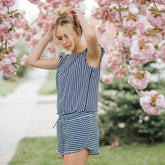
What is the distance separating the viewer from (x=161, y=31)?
2516mm

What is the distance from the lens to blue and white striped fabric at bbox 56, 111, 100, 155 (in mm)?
1786

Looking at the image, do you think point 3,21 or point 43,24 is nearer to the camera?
point 3,21

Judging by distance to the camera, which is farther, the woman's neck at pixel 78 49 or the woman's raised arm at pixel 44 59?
the woman's raised arm at pixel 44 59

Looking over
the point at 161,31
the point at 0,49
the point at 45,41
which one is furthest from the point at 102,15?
the point at 0,49

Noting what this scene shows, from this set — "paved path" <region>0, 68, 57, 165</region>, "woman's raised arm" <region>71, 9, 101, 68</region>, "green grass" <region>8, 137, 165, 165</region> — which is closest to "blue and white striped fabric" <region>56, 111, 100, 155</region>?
"woman's raised arm" <region>71, 9, 101, 68</region>

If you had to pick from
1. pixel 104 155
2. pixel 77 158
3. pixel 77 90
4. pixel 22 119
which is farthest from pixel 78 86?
pixel 22 119

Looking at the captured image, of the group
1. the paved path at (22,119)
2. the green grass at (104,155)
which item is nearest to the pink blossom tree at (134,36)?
the green grass at (104,155)

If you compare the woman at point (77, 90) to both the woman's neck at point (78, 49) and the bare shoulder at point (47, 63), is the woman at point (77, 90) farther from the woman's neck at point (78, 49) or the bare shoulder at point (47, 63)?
the bare shoulder at point (47, 63)

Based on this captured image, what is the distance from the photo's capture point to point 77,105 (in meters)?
1.82

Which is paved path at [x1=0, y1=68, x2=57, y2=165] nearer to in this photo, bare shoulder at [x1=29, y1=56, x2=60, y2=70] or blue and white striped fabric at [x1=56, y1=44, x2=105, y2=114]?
bare shoulder at [x1=29, y1=56, x2=60, y2=70]

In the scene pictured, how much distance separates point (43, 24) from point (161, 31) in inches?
52.2

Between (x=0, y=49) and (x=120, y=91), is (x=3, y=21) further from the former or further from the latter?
(x=120, y=91)

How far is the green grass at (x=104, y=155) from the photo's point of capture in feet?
12.5

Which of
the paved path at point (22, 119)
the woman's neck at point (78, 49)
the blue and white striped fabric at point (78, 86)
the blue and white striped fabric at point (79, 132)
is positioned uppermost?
the woman's neck at point (78, 49)
